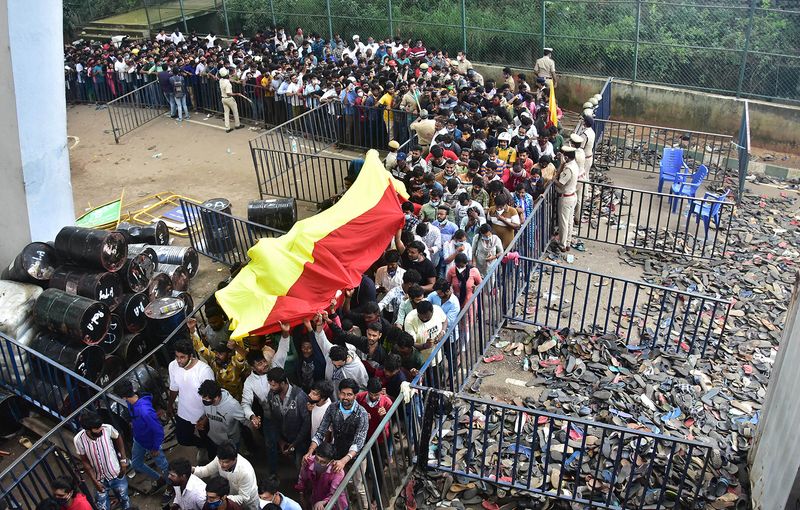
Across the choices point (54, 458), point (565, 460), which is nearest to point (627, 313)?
point (565, 460)

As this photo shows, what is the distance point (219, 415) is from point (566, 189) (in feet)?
19.1

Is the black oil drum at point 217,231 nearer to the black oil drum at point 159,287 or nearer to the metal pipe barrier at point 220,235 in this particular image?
the metal pipe barrier at point 220,235

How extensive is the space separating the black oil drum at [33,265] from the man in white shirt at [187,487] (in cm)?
441

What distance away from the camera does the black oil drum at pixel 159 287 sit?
888cm

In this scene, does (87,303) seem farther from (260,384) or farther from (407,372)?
(407,372)

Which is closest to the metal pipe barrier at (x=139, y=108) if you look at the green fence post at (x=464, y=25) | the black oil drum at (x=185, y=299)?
the green fence post at (x=464, y=25)

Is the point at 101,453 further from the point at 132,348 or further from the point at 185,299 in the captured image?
the point at 185,299

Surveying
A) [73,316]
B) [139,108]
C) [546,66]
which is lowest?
[139,108]

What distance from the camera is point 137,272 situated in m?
8.72

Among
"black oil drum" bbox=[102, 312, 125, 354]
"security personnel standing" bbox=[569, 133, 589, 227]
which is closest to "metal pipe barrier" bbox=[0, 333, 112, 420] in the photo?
"black oil drum" bbox=[102, 312, 125, 354]

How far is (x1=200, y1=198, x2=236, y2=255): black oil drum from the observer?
10.4m

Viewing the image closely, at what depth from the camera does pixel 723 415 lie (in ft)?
22.3

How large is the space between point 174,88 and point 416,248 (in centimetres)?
1254

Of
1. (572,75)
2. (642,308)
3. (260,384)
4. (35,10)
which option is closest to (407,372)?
(260,384)
